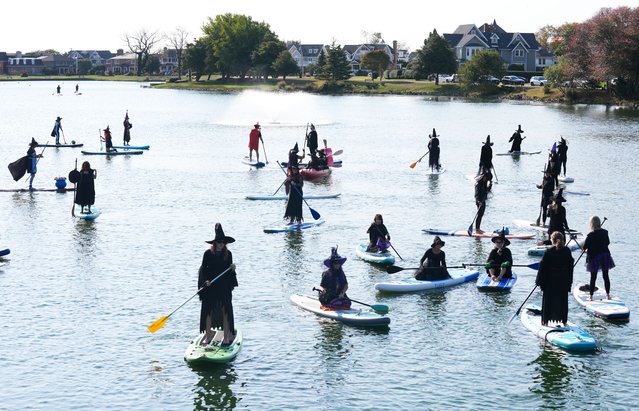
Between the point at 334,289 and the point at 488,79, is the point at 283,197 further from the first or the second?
the point at 488,79

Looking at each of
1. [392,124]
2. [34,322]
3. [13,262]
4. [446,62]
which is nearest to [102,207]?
[13,262]

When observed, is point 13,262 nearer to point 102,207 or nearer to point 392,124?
point 102,207

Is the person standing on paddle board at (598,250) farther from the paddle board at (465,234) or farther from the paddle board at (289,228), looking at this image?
the paddle board at (289,228)

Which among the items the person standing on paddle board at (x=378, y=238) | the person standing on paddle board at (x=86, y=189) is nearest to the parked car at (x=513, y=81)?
the person standing on paddle board at (x=86, y=189)

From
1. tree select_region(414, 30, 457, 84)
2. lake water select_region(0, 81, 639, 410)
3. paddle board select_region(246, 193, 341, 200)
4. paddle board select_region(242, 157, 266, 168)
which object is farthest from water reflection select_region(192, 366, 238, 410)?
tree select_region(414, 30, 457, 84)

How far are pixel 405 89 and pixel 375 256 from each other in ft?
430

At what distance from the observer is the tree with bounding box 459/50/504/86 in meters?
140

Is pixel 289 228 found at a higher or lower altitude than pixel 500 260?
lower

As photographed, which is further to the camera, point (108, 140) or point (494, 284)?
point (108, 140)

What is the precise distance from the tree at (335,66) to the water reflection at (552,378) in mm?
147894

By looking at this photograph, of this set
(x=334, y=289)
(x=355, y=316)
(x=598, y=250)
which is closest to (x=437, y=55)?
(x=598, y=250)

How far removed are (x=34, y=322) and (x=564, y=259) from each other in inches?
493

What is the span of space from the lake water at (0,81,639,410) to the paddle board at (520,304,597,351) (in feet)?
0.76

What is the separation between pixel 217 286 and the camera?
18.6 meters
